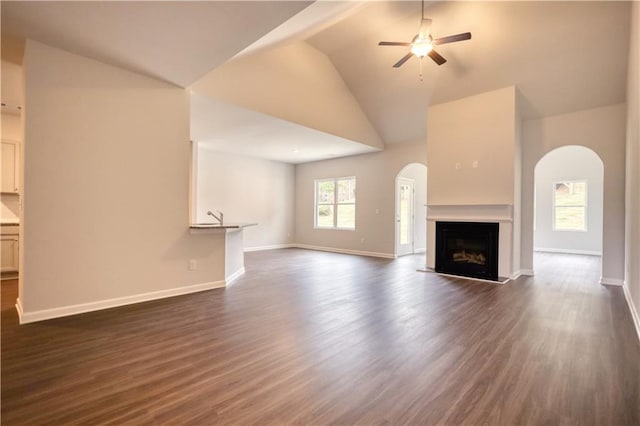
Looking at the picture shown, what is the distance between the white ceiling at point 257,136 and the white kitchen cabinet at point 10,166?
2740mm

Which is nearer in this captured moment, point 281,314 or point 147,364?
point 147,364

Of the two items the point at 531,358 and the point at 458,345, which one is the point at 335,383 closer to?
the point at 458,345

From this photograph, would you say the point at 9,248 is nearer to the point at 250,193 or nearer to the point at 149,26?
the point at 149,26

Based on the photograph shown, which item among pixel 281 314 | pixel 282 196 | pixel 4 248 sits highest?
pixel 282 196

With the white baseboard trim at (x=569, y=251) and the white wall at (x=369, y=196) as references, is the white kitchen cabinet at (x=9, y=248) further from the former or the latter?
the white baseboard trim at (x=569, y=251)

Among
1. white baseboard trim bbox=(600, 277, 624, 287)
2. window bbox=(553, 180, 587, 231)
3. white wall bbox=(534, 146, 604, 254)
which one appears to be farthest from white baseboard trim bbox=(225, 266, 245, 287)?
window bbox=(553, 180, 587, 231)

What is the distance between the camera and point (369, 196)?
8102 millimetres

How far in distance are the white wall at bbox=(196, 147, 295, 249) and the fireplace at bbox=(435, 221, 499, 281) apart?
5.05 m

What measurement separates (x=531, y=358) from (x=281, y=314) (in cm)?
219

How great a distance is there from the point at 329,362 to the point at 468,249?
13.7 ft

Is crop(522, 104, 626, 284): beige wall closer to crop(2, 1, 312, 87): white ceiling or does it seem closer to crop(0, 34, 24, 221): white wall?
crop(2, 1, 312, 87): white ceiling

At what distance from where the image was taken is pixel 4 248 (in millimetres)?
4617

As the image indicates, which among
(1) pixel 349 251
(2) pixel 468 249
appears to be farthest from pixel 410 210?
(2) pixel 468 249

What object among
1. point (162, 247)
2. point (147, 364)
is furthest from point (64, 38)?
point (147, 364)
